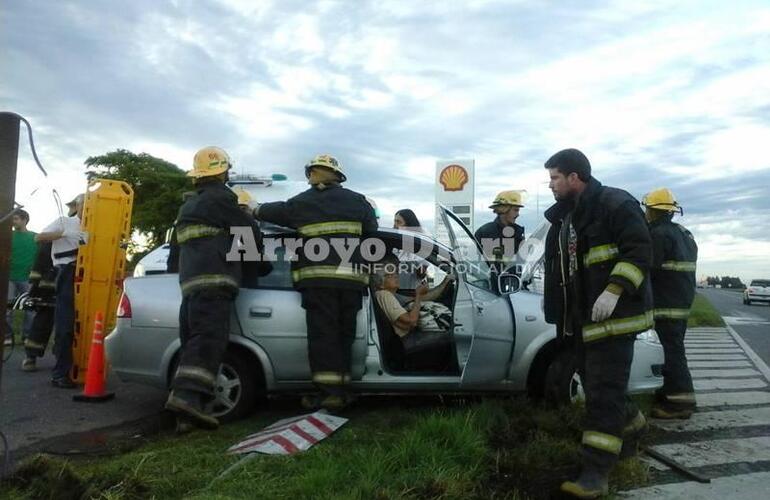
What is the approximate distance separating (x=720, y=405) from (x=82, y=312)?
6.09 metres

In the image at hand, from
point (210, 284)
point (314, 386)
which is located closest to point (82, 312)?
point (210, 284)

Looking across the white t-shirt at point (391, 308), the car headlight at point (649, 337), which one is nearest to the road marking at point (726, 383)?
the car headlight at point (649, 337)

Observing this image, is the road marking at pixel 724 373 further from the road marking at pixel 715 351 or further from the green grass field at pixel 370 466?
the green grass field at pixel 370 466

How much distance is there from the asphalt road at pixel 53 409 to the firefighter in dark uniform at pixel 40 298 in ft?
1.24

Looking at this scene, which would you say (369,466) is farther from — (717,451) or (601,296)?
(717,451)

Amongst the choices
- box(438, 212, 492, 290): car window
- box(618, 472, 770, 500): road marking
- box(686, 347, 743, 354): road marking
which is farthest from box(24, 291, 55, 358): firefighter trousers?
box(686, 347, 743, 354): road marking

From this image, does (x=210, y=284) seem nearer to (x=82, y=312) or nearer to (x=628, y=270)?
(x=82, y=312)

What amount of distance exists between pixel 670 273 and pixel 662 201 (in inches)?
24.4

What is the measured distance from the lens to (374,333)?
16.6 ft

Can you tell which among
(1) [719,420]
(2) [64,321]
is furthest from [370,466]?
(2) [64,321]

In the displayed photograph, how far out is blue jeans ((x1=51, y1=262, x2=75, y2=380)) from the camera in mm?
6410

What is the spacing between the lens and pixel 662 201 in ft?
18.3

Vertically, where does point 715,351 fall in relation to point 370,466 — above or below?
above

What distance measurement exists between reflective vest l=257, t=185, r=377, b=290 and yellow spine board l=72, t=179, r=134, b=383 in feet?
6.59
